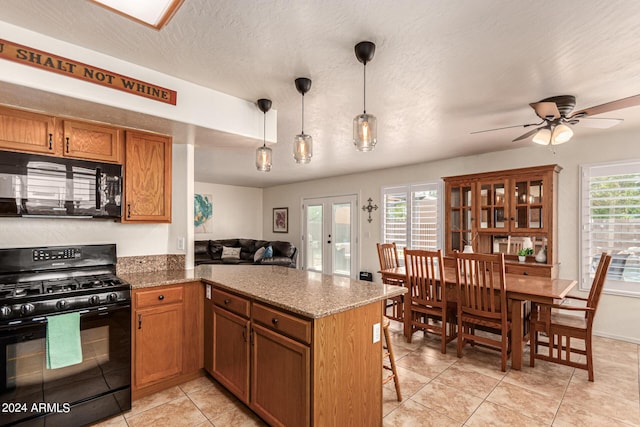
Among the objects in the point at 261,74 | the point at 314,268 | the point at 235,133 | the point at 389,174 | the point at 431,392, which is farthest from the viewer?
the point at 314,268

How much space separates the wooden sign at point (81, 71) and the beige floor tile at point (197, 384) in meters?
2.22

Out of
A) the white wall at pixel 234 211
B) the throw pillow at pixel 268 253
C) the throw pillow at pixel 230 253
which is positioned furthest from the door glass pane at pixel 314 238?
the white wall at pixel 234 211

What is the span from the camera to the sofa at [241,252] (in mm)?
7109

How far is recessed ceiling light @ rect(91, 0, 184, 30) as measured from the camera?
5.16 feet

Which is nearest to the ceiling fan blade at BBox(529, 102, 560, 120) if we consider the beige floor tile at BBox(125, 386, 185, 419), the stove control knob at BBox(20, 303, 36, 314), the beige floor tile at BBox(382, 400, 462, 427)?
the beige floor tile at BBox(382, 400, 462, 427)

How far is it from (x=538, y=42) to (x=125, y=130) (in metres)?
3.02

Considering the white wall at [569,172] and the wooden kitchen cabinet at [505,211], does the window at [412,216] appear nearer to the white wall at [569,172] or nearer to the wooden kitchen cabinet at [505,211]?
the white wall at [569,172]

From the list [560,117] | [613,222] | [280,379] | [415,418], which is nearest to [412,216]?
[613,222]

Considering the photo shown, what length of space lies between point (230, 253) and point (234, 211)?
1398 mm

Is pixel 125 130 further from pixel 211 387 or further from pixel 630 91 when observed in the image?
pixel 630 91

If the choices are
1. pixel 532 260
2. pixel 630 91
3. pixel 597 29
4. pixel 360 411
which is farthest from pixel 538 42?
pixel 532 260

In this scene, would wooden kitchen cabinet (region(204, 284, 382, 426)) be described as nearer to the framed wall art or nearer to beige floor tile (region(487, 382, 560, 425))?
beige floor tile (region(487, 382, 560, 425))

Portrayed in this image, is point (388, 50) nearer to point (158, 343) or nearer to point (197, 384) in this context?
point (158, 343)

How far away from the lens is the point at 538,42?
194 centimetres
